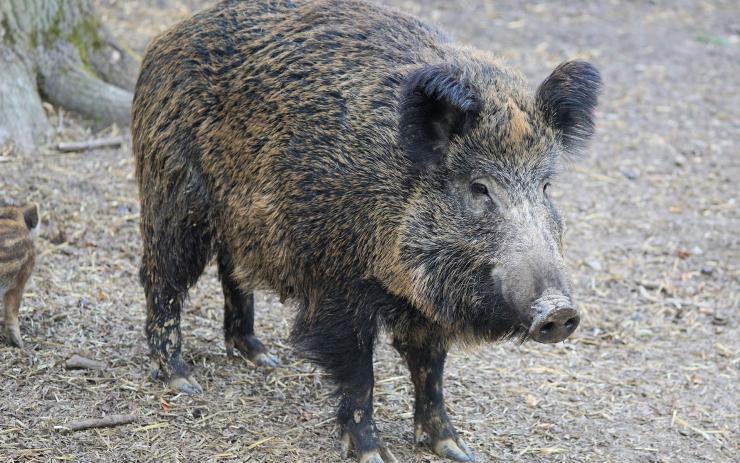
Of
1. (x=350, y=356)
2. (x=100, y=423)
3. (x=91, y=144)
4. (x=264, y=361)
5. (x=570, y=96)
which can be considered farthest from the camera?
(x=91, y=144)

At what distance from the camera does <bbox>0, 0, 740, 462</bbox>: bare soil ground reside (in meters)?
4.76

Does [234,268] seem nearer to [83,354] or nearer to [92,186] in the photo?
[83,354]

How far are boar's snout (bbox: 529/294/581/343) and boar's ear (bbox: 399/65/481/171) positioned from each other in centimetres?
87

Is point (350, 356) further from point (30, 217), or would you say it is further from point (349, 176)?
point (30, 217)

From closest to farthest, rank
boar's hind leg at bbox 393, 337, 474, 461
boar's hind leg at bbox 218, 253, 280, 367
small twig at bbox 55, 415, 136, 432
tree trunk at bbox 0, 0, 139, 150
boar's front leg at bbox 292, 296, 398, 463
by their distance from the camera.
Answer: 1. boar's front leg at bbox 292, 296, 398, 463
2. small twig at bbox 55, 415, 136, 432
3. boar's hind leg at bbox 393, 337, 474, 461
4. boar's hind leg at bbox 218, 253, 280, 367
5. tree trunk at bbox 0, 0, 139, 150

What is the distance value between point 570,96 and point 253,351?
7.97ft

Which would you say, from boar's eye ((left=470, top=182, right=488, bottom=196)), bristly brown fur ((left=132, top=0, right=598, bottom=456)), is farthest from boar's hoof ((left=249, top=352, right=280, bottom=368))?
boar's eye ((left=470, top=182, right=488, bottom=196))

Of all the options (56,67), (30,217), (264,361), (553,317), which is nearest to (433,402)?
(264,361)

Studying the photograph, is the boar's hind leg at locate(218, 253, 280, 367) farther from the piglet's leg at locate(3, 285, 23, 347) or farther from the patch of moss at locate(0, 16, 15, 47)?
the patch of moss at locate(0, 16, 15, 47)

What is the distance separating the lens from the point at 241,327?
5.55 metres

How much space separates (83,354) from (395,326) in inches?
74.6

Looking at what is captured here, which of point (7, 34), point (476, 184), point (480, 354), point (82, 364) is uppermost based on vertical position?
point (476, 184)

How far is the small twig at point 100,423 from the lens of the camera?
4.52 m

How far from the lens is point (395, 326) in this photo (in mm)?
4441
